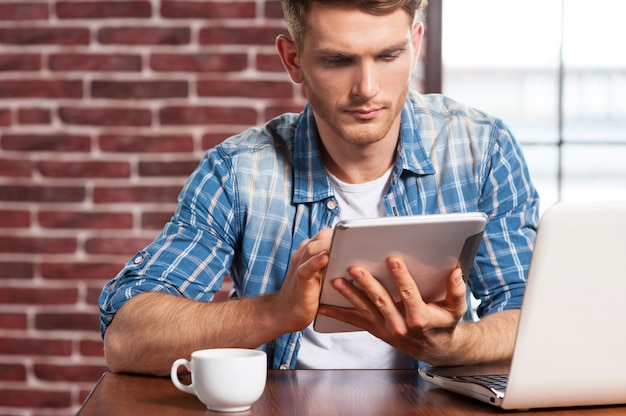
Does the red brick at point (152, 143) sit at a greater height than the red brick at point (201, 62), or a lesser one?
lesser

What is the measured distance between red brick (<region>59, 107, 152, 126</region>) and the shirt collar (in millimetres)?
673

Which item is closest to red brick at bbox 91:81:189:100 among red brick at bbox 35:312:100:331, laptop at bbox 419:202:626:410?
red brick at bbox 35:312:100:331

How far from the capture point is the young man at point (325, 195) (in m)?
1.32

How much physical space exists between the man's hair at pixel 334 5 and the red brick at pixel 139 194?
2.40 feet

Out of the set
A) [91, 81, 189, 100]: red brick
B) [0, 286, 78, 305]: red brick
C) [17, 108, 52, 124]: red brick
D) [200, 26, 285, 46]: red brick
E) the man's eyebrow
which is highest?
[200, 26, 285, 46]: red brick

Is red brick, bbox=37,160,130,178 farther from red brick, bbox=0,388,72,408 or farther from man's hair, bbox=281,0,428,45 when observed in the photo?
man's hair, bbox=281,0,428,45

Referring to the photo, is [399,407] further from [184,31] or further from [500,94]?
[500,94]

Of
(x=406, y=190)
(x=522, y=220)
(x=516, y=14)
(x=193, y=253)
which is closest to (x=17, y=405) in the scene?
(x=193, y=253)

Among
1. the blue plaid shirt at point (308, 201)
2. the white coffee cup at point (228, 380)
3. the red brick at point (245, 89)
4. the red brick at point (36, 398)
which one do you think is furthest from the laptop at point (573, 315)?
the red brick at point (36, 398)

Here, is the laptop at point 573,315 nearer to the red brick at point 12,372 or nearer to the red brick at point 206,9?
the red brick at point 206,9

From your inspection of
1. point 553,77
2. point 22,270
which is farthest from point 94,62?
point 553,77

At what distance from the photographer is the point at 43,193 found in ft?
7.18

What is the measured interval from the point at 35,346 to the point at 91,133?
0.60 metres

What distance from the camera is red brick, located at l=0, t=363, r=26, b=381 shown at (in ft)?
7.21
